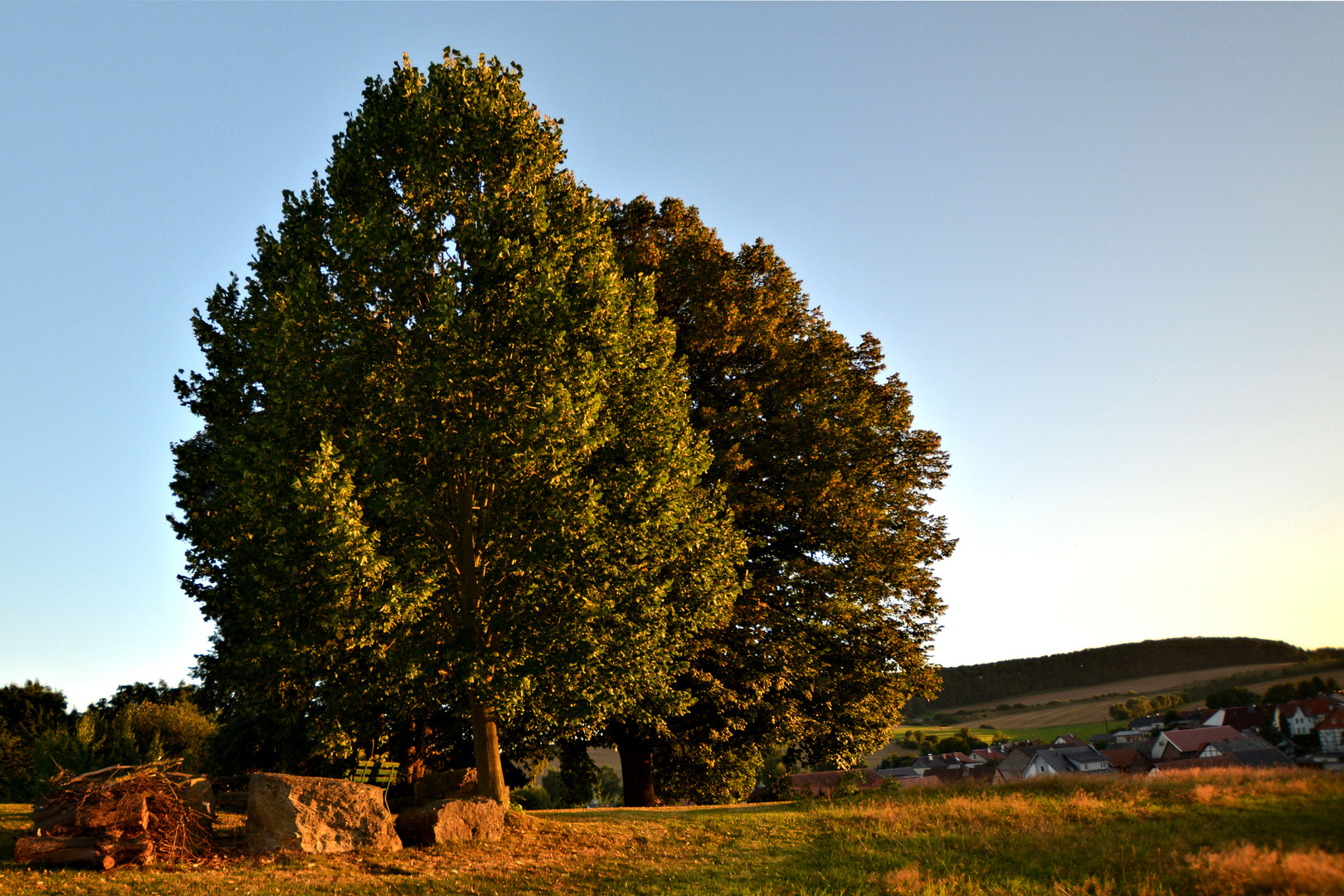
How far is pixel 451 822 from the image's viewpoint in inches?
669

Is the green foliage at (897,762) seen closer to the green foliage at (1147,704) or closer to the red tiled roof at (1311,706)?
the green foliage at (1147,704)

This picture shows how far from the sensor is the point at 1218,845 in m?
5.64

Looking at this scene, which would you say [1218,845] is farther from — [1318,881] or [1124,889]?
[1124,889]

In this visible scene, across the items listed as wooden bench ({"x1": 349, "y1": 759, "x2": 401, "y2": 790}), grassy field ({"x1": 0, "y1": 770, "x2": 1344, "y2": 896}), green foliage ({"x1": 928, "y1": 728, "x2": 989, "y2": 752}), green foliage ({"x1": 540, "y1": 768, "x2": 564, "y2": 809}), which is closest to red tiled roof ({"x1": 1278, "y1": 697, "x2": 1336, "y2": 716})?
grassy field ({"x1": 0, "y1": 770, "x2": 1344, "y2": 896})

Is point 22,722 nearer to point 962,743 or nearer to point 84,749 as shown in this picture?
point 84,749

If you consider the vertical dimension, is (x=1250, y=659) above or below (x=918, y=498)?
below

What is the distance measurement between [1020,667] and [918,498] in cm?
1586

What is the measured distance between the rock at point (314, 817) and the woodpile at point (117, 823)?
3.49ft

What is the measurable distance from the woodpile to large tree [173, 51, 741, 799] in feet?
10.3

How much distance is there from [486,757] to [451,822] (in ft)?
9.28

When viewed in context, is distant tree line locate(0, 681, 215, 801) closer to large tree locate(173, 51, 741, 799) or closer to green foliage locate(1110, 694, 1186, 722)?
large tree locate(173, 51, 741, 799)

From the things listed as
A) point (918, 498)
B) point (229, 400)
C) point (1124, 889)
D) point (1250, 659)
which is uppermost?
point (229, 400)

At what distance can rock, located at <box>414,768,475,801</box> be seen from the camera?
20.3 metres

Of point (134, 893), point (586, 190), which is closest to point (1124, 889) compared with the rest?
point (134, 893)
